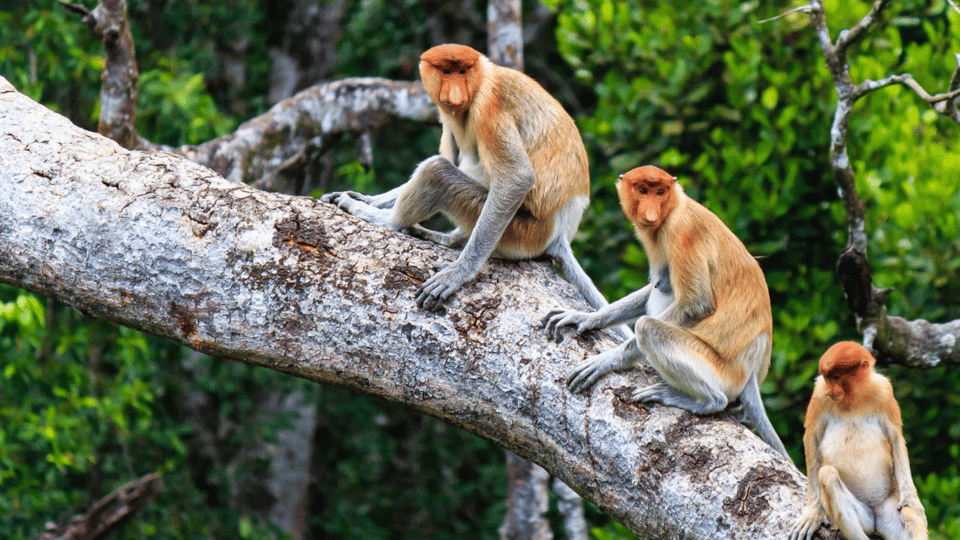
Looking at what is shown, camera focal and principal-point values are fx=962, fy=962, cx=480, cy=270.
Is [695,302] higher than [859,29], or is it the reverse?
[859,29]

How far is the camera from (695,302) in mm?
3213

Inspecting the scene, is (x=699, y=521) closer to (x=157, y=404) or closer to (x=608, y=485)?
(x=608, y=485)

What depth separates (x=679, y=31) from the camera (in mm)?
5016

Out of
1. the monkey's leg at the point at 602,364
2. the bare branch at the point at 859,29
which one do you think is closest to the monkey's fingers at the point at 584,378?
the monkey's leg at the point at 602,364

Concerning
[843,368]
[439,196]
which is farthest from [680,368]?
[439,196]

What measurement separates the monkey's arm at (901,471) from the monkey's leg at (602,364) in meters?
0.75

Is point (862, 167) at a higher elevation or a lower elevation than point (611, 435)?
higher

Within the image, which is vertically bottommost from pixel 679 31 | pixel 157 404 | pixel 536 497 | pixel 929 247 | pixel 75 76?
pixel 157 404

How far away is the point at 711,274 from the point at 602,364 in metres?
0.62

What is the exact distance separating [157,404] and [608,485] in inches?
180

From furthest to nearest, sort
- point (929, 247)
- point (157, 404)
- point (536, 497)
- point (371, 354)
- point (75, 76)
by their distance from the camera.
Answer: point (157, 404) → point (75, 76) → point (536, 497) → point (929, 247) → point (371, 354)

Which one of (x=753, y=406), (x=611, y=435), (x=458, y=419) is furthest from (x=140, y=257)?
(x=753, y=406)

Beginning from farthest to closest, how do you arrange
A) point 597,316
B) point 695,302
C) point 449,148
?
point 449,148, point 695,302, point 597,316

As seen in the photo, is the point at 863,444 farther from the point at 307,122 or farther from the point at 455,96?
the point at 307,122
